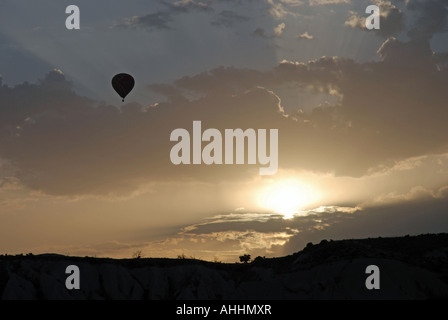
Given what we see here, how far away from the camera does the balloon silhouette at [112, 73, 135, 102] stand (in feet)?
377

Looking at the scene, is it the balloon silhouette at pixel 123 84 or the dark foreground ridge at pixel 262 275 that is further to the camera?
the balloon silhouette at pixel 123 84

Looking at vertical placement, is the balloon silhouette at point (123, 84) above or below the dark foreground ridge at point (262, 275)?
above

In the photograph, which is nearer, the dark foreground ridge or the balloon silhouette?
the dark foreground ridge

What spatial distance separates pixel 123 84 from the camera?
4530 inches

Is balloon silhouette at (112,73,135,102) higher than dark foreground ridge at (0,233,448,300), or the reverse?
balloon silhouette at (112,73,135,102)

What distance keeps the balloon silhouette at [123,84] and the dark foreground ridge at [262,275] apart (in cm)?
3269

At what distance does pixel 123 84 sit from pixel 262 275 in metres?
46.1

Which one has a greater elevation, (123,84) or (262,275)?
(123,84)

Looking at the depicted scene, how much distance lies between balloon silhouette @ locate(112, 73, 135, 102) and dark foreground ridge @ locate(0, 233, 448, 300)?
32692 millimetres

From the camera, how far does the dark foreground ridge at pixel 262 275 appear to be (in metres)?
89.7

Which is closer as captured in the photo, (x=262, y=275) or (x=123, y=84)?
(x=262, y=275)
